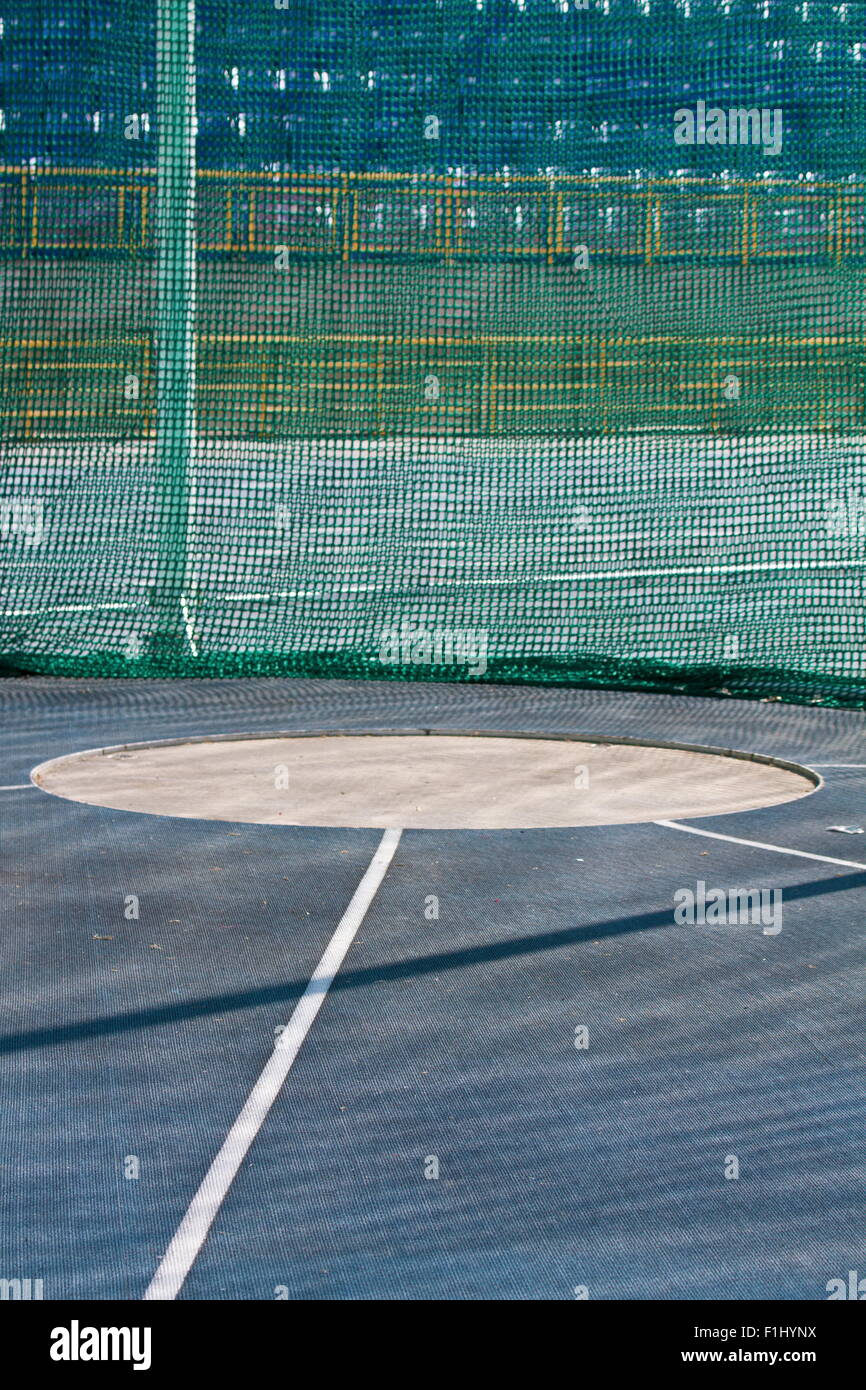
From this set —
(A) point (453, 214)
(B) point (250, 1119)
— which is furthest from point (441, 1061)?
(A) point (453, 214)

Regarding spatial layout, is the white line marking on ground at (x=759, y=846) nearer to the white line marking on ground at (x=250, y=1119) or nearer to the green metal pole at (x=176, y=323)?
the white line marking on ground at (x=250, y=1119)

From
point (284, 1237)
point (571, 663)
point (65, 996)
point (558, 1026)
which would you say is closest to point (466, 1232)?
point (284, 1237)

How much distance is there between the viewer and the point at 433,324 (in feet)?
29.7

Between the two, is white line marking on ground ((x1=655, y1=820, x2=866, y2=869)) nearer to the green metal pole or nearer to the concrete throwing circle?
the concrete throwing circle

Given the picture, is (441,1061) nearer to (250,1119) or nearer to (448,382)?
(250,1119)

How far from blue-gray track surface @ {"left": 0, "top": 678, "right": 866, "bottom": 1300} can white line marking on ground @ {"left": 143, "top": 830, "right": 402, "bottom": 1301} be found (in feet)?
0.10

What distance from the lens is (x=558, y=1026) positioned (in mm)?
3865

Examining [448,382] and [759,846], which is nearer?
[759,846]

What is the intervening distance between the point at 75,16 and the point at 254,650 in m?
2.83

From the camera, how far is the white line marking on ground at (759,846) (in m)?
5.29

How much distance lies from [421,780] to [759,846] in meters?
1.63

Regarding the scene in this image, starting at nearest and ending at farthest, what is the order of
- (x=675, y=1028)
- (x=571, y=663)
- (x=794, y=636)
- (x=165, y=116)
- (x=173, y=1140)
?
(x=173, y=1140) < (x=675, y=1028) < (x=571, y=663) < (x=165, y=116) < (x=794, y=636)

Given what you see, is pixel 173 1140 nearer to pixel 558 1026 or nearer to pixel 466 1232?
pixel 466 1232

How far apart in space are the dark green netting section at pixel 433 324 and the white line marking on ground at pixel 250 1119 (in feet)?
6.36
